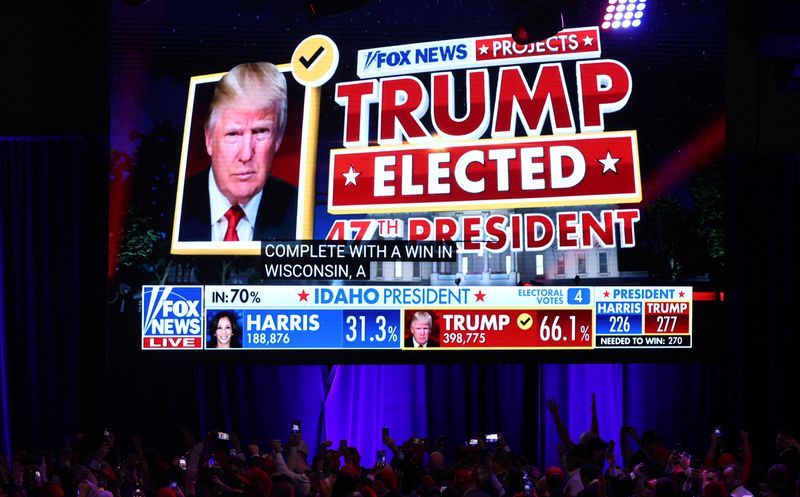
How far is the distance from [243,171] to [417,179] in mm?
1541

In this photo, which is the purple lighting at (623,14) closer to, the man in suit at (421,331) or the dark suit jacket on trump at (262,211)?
the man in suit at (421,331)

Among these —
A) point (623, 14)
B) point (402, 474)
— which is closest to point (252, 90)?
point (623, 14)

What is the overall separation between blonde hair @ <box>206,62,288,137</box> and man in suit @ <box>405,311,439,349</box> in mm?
2028

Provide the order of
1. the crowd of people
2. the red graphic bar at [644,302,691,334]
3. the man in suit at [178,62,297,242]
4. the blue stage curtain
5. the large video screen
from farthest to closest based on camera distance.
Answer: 1. the blue stage curtain
2. the red graphic bar at [644,302,691,334]
3. the man in suit at [178,62,297,242]
4. the large video screen
5. the crowd of people

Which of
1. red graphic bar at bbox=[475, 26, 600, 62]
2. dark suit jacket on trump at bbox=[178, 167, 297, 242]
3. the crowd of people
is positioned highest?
red graphic bar at bbox=[475, 26, 600, 62]

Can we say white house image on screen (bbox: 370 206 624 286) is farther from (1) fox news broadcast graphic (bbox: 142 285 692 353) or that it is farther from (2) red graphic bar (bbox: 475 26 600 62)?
(2) red graphic bar (bbox: 475 26 600 62)

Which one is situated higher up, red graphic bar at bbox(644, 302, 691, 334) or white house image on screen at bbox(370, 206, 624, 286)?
white house image on screen at bbox(370, 206, 624, 286)

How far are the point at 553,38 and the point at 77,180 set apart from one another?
454 cm

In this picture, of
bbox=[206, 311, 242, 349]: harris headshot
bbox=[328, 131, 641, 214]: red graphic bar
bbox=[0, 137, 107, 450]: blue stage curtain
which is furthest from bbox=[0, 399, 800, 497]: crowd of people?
bbox=[328, 131, 641, 214]: red graphic bar

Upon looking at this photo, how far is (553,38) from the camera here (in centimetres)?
1047

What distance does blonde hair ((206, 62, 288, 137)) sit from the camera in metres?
10.1

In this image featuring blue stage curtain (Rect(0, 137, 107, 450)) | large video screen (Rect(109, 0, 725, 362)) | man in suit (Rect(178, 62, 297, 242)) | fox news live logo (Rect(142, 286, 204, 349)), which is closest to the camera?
fox news live logo (Rect(142, 286, 204, 349))

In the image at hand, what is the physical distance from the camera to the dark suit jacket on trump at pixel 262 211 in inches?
395

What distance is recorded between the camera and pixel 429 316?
1001cm
